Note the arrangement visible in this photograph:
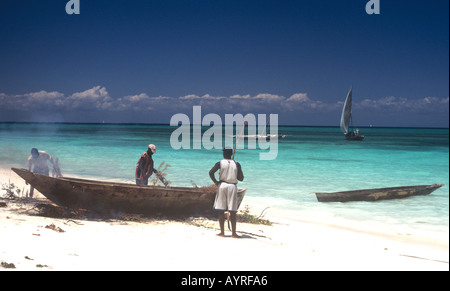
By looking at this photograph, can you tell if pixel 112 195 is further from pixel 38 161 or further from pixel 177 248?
pixel 38 161

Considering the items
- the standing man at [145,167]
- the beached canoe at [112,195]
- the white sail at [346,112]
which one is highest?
the white sail at [346,112]

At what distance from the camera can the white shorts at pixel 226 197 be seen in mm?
6105

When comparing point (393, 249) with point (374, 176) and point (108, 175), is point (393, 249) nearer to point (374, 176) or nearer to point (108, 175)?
point (108, 175)

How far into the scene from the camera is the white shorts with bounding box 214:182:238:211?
611 centimetres

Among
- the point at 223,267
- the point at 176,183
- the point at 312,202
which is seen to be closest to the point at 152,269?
the point at 223,267

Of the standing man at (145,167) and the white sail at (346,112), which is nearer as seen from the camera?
the standing man at (145,167)

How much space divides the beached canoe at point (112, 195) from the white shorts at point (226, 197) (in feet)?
4.53

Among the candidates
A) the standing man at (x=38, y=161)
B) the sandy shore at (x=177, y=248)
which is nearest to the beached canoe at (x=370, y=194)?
the sandy shore at (x=177, y=248)

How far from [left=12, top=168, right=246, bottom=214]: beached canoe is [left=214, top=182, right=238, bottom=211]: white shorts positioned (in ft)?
4.53

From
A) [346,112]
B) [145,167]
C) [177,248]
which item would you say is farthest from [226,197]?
[346,112]

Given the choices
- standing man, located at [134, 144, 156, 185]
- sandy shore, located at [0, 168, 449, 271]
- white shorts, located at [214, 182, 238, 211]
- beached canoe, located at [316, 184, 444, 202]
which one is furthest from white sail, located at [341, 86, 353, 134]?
white shorts, located at [214, 182, 238, 211]

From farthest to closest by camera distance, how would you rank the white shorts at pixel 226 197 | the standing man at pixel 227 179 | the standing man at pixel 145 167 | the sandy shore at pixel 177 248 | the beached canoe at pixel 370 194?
the beached canoe at pixel 370 194
the standing man at pixel 145 167
the white shorts at pixel 226 197
the standing man at pixel 227 179
the sandy shore at pixel 177 248

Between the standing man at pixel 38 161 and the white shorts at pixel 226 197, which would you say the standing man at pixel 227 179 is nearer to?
the white shorts at pixel 226 197

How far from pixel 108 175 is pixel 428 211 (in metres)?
13.7
